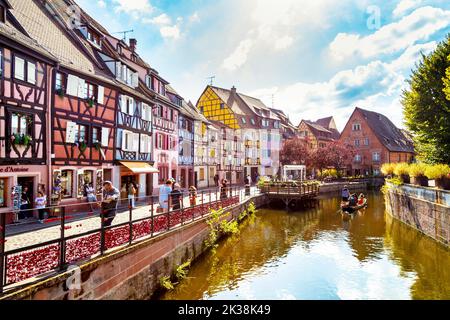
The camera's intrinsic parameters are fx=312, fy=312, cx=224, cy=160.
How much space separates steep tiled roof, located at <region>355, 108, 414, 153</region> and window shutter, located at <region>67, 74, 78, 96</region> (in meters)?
56.8

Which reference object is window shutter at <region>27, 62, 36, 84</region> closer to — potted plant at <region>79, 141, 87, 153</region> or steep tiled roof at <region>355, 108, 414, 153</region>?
potted plant at <region>79, 141, 87, 153</region>

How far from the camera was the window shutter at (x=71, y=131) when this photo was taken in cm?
1622

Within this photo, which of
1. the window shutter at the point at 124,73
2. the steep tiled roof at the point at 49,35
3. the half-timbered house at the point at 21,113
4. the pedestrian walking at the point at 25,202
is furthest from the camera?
the window shutter at the point at 124,73

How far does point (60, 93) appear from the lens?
1573 centimetres

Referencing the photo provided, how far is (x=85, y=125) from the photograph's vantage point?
1777 centimetres

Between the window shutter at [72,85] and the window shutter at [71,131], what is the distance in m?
1.62

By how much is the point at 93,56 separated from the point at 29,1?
4240 mm

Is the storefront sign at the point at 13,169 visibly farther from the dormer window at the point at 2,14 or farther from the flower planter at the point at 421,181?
the flower planter at the point at 421,181

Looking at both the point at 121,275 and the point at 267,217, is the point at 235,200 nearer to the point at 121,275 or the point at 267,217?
the point at 267,217

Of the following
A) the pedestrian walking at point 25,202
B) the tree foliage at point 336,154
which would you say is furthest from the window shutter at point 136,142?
the tree foliage at point 336,154

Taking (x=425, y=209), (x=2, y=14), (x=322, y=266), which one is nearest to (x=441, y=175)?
(x=425, y=209)

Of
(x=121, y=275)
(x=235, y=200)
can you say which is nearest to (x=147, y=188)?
(x=235, y=200)

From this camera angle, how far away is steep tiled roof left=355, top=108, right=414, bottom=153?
199ft

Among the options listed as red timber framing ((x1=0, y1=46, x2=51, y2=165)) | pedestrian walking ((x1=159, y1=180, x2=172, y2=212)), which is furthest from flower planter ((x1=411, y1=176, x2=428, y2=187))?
red timber framing ((x1=0, y1=46, x2=51, y2=165))
